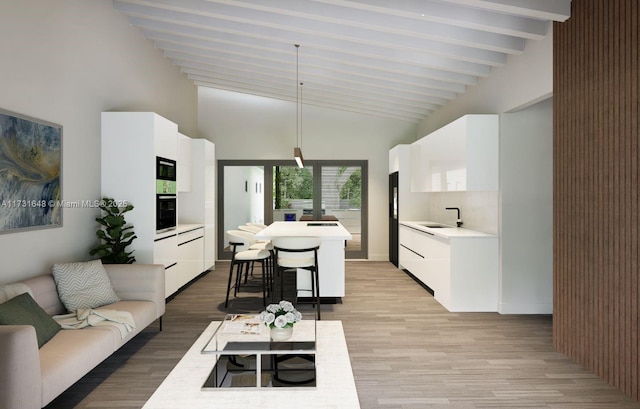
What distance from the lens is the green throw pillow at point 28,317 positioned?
98.7 inches

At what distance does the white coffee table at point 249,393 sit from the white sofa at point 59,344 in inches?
23.7

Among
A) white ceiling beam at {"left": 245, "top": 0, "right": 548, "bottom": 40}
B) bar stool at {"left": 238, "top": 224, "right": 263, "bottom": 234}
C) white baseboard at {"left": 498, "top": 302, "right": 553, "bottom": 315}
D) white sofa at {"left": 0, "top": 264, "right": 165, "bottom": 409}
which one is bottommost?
white baseboard at {"left": 498, "top": 302, "right": 553, "bottom": 315}

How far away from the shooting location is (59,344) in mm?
2639

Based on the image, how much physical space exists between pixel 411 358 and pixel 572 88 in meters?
2.49

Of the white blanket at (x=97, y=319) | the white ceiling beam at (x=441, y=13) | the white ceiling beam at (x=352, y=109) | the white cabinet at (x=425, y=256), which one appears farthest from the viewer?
the white ceiling beam at (x=352, y=109)

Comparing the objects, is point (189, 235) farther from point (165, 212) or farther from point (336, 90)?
point (336, 90)

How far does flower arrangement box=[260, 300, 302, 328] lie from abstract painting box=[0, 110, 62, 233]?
6.79ft

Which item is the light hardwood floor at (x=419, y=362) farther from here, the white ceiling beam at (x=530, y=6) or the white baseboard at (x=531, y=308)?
the white ceiling beam at (x=530, y=6)

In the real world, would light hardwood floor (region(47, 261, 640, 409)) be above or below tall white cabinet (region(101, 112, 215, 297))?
below

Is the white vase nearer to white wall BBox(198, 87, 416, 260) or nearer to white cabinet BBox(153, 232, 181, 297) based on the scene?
white cabinet BBox(153, 232, 181, 297)

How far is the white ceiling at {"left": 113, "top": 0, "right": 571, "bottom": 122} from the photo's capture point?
3.81 meters

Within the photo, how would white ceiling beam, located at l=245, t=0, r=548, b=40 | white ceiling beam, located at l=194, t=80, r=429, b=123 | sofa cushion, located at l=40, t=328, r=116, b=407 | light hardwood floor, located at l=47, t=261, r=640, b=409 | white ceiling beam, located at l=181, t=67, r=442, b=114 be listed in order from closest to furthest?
1. sofa cushion, located at l=40, t=328, r=116, b=407
2. light hardwood floor, located at l=47, t=261, r=640, b=409
3. white ceiling beam, located at l=245, t=0, r=548, b=40
4. white ceiling beam, located at l=181, t=67, r=442, b=114
5. white ceiling beam, located at l=194, t=80, r=429, b=123

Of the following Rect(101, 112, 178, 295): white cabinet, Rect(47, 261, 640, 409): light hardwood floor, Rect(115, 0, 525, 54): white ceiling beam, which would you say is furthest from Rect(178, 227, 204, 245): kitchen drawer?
Rect(115, 0, 525, 54): white ceiling beam

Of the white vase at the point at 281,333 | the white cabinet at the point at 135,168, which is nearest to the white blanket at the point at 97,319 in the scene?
the white vase at the point at 281,333
